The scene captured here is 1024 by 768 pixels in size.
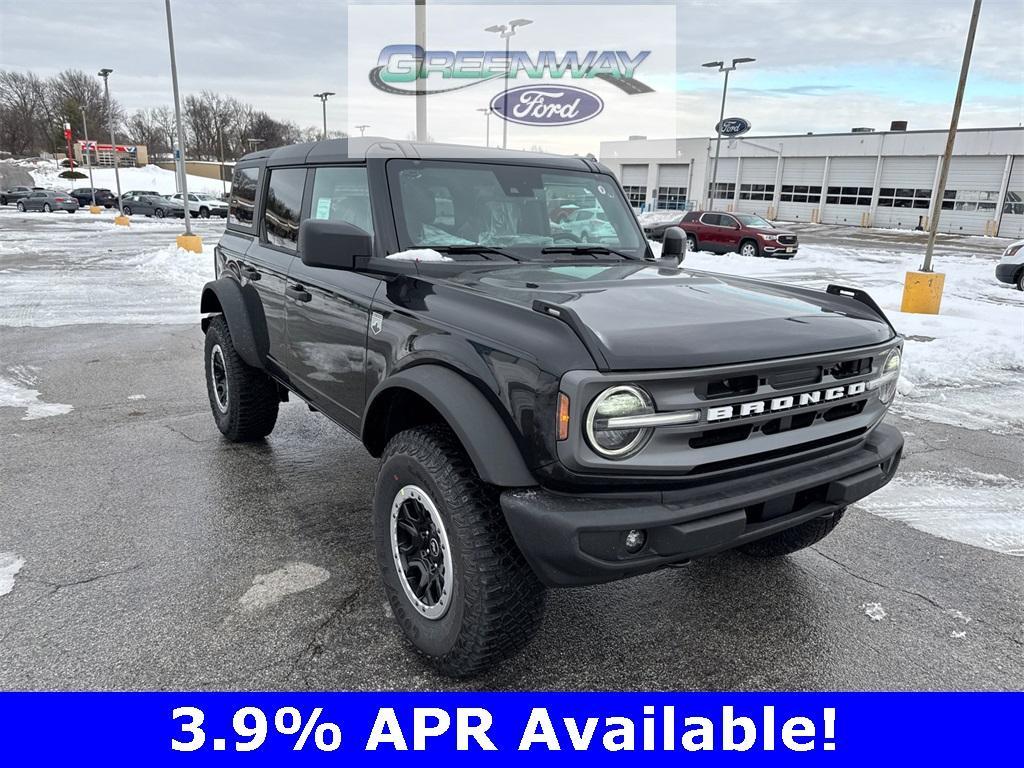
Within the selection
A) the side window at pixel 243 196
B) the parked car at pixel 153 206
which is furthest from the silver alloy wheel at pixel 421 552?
the parked car at pixel 153 206

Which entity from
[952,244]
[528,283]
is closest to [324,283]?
[528,283]

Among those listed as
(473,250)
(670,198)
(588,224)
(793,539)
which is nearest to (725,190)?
(670,198)

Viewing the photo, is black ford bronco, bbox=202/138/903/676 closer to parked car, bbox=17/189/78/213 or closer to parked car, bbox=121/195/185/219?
parked car, bbox=121/195/185/219

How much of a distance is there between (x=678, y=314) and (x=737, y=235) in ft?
66.9

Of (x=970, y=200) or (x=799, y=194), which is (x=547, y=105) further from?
(x=799, y=194)

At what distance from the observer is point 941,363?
771cm

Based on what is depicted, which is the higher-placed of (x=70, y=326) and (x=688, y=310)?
(x=688, y=310)

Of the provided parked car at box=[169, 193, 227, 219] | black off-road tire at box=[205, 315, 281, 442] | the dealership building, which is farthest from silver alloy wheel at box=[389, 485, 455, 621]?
parked car at box=[169, 193, 227, 219]

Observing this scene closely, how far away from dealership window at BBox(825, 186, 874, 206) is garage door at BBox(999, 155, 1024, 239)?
780cm

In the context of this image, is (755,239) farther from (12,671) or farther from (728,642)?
(12,671)

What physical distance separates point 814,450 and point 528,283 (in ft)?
4.12

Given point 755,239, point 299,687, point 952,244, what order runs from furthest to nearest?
point 952,244 < point 755,239 < point 299,687

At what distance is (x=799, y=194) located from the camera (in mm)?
49562

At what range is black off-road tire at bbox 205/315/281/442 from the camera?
15.5 feet
